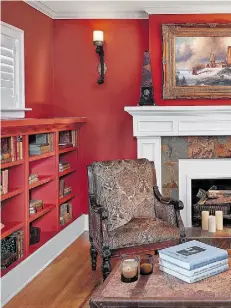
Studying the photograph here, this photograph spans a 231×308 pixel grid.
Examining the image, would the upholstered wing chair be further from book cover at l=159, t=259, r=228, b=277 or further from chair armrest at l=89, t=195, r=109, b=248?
book cover at l=159, t=259, r=228, b=277

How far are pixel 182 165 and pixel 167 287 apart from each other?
8.95ft

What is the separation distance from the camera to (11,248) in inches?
138

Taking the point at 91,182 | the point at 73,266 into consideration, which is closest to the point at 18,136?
the point at 91,182

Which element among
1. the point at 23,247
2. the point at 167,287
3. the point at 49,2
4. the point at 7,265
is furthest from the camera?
the point at 49,2

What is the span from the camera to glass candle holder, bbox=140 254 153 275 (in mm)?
2520

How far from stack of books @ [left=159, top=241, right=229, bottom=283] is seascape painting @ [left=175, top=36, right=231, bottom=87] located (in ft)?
8.81

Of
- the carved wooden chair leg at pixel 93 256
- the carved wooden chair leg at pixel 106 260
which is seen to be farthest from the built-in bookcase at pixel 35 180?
the carved wooden chair leg at pixel 106 260

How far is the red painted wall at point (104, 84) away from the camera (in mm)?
5172

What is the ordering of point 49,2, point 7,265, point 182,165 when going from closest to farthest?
point 7,265, point 49,2, point 182,165

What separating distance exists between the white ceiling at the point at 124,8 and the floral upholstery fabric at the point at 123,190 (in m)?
1.82

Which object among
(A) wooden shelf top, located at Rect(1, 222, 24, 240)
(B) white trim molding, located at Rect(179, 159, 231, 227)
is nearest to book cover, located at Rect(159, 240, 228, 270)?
(A) wooden shelf top, located at Rect(1, 222, 24, 240)

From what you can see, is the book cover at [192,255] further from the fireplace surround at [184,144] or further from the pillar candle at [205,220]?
the fireplace surround at [184,144]

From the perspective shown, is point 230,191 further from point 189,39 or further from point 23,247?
point 23,247

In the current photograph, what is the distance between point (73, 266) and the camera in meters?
4.05
